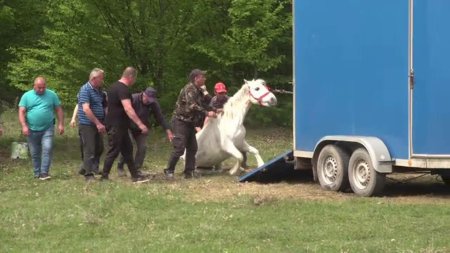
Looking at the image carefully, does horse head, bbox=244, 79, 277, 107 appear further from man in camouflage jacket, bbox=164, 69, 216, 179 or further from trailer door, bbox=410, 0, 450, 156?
trailer door, bbox=410, 0, 450, 156

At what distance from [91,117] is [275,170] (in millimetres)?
3116

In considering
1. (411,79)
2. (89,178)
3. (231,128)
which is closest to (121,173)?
(89,178)

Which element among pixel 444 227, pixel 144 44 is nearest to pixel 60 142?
pixel 144 44

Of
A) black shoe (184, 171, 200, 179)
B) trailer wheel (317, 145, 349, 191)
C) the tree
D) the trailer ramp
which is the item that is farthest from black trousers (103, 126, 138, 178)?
the tree

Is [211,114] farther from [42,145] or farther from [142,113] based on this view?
[42,145]

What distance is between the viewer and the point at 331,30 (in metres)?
10.1

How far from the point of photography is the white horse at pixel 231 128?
12602mm

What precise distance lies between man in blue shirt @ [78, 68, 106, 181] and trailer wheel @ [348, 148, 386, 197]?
394 cm

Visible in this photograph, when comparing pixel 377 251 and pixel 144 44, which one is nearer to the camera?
pixel 377 251

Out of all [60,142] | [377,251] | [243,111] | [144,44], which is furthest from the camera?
[144,44]

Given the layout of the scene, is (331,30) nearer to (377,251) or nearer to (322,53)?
(322,53)

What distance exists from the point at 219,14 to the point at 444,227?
728 inches

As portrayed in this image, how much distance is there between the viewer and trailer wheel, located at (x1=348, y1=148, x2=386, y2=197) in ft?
30.6

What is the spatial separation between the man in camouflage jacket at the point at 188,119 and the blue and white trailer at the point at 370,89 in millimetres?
1712
